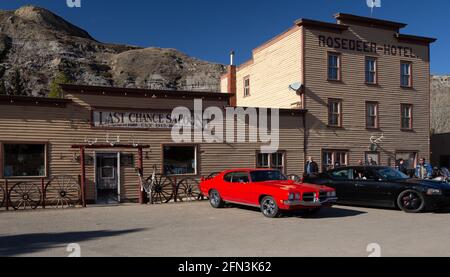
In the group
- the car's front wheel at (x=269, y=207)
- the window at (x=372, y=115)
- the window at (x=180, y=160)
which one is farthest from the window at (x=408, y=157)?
the car's front wheel at (x=269, y=207)

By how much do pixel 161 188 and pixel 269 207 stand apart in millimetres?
6705

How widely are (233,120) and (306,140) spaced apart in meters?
4.02

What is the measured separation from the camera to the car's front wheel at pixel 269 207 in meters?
13.1

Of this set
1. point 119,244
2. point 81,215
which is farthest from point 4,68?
point 119,244

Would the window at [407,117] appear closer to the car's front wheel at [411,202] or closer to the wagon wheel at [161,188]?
the car's front wheel at [411,202]

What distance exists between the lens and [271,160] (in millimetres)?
21844

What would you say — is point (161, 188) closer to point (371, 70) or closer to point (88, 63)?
point (371, 70)

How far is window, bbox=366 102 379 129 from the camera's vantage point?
81.6ft

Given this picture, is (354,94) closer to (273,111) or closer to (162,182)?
(273,111)

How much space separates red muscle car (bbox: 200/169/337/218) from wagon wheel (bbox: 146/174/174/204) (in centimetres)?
327

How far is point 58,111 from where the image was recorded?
17797 millimetres

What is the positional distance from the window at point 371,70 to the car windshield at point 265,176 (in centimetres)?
1242

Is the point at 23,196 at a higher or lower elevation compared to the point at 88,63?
lower

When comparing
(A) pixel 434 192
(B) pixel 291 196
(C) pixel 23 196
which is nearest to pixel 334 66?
(A) pixel 434 192
